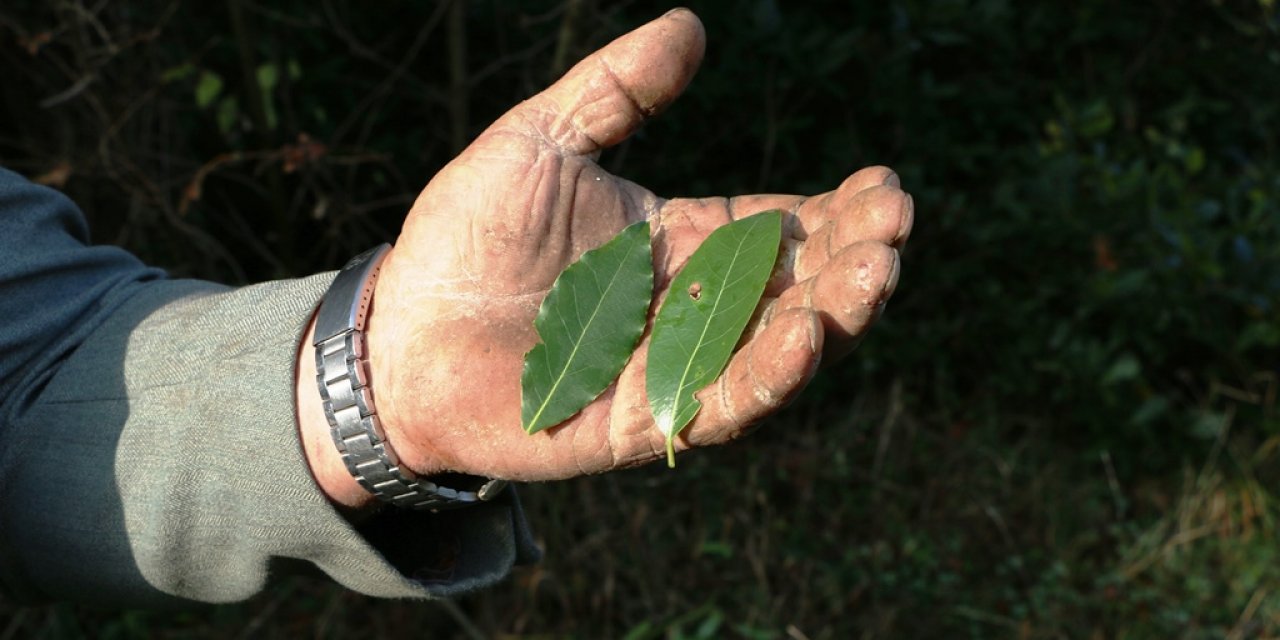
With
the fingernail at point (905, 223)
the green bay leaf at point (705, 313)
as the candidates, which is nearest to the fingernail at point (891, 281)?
the fingernail at point (905, 223)

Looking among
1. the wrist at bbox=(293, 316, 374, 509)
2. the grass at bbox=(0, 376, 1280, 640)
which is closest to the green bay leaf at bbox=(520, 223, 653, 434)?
the wrist at bbox=(293, 316, 374, 509)

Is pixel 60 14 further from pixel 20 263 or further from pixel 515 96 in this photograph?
pixel 20 263

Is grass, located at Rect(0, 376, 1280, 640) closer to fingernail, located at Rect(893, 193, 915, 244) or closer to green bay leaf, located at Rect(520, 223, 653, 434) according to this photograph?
green bay leaf, located at Rect(520, 223, 653, 434)

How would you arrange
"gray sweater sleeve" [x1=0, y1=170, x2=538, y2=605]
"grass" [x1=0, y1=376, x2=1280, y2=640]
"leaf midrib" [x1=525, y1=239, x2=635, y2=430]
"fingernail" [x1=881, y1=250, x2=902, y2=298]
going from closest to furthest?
"fingernail" [x1=881, y1=250, x2=902, y2=298] → "leaf midrib" [x1=525, y1=239, x2=635, y2=430] → "gray sweater sleeve" [x1=0, y1=170, x2=538, y2=605] → "grass" [x1=0, y1=376, x2=1280, y2=640]

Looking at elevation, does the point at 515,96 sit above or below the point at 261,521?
below

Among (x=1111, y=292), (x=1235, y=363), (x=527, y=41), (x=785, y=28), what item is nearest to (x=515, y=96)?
(x=527, y=41)

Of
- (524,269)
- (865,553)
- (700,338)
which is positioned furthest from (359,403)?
(865,553)

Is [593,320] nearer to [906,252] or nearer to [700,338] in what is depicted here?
[700,338]
